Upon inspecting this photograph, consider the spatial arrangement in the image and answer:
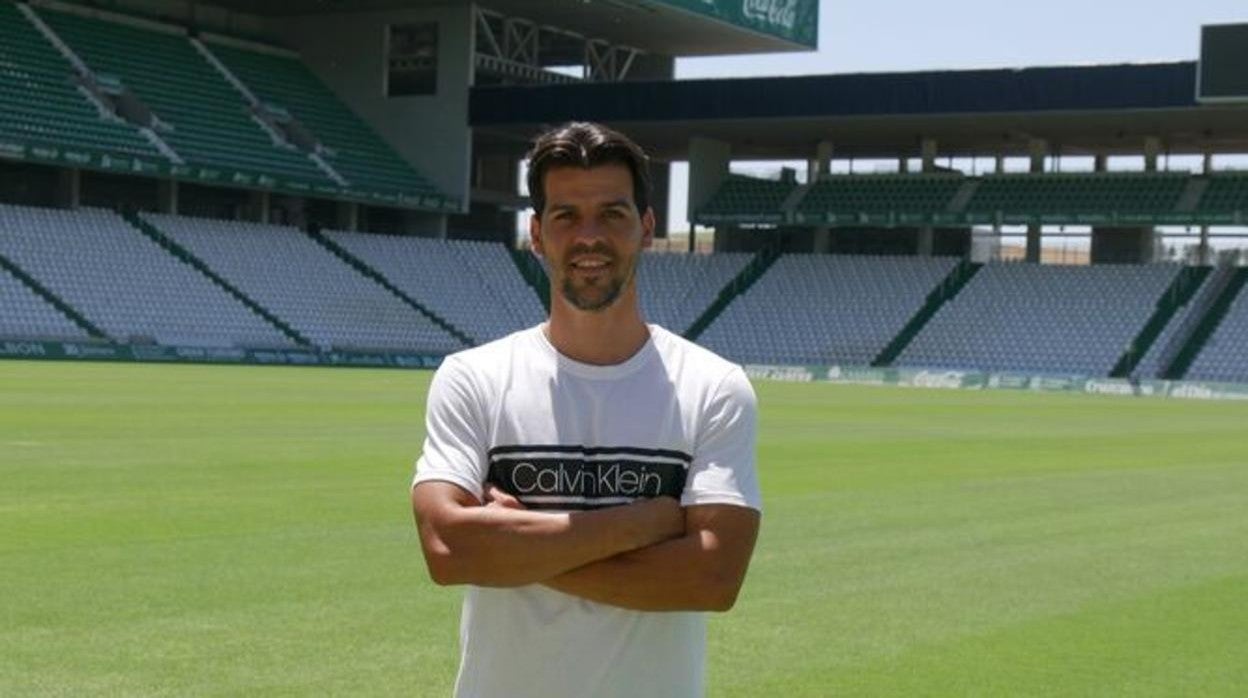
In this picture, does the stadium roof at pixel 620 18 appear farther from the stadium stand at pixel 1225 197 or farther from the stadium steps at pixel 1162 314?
the stadium steps at pixel 1162 314

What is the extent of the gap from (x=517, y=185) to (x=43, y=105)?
23960 millimetres

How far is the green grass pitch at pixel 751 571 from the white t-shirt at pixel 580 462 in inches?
158

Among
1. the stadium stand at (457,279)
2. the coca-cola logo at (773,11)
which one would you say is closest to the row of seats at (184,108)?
the stadium stand at (457,279)

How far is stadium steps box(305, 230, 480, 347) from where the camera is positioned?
203ft

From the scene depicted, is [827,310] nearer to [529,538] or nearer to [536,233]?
[536,233]

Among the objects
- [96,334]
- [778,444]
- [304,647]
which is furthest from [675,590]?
[96,334]

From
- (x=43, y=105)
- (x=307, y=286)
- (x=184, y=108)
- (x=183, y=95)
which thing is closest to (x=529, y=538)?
(x=43, y=105)

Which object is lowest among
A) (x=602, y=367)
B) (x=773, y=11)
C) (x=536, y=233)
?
(x=602, y=367)

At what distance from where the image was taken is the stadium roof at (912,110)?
58969 mm

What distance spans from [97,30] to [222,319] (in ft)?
47.2

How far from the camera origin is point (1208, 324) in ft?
195

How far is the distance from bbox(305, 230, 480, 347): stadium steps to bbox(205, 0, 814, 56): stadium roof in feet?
32.0

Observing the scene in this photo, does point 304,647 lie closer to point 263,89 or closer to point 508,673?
point 508,673

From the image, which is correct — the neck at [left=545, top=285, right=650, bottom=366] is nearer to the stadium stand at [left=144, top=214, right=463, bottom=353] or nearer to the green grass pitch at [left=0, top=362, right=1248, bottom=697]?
the green grass pitch at [left=0, top=362, right=1248, bottom=697]
